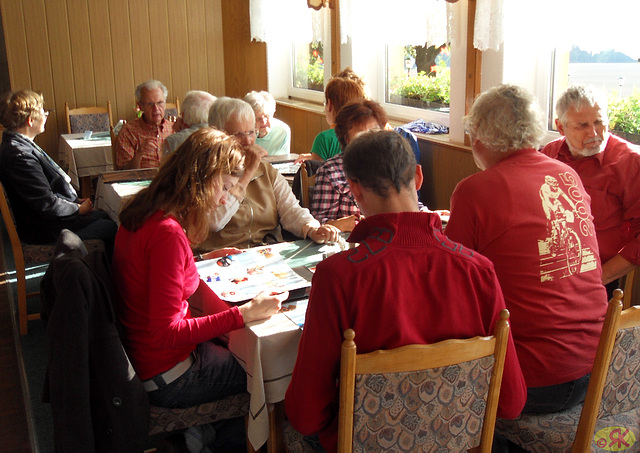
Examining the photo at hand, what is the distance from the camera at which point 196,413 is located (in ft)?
5.96

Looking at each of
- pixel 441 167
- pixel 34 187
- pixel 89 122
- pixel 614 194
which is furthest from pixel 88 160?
pixel 614 194

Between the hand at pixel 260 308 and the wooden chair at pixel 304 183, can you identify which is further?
the wooden chair at pixel 304 183

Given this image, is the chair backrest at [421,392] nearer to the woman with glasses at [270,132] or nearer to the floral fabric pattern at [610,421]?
the floral fabric pattern at [610,421]

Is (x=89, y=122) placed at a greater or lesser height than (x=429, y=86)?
lesser

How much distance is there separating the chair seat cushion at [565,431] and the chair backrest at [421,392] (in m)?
0.36

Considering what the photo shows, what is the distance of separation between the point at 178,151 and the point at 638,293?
195cm

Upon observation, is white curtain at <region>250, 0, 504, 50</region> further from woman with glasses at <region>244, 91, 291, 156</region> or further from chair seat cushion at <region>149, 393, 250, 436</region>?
chair seat cushion at <region>149, 393, 250, 436</region>

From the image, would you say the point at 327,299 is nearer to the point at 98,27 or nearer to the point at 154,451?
the point at 154,451

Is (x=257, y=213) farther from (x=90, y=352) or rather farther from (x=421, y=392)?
(x=421, y=392)

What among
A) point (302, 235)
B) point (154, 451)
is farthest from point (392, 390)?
point (302, 235)

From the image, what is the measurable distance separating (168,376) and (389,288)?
0.82 metres

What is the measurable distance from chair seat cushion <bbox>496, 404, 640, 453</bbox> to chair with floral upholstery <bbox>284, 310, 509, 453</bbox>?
1.15ft

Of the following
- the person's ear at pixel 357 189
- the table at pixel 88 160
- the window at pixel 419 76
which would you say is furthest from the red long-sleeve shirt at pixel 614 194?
the table at pixel 88 160

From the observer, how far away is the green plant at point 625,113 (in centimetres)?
278
